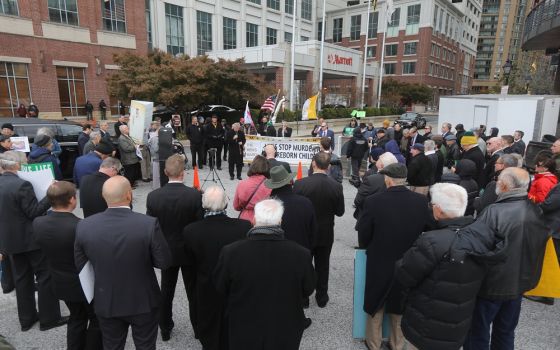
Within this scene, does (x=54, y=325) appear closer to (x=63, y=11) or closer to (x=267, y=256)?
(x=267, y=256)

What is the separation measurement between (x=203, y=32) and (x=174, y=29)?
10.8ft

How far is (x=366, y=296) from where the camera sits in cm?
343

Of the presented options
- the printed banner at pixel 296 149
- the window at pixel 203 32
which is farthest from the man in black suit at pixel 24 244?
the window at pixel 203 32

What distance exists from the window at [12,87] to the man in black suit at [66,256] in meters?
25.6

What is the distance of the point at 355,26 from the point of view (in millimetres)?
61719

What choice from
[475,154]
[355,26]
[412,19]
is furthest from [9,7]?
[412,19]

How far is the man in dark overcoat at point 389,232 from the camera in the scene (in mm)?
3182

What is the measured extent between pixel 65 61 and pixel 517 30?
393 feet

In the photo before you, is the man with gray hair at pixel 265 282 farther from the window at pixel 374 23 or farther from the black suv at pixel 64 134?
the window at pixel 374 23

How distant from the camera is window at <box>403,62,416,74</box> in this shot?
5859 centimetres

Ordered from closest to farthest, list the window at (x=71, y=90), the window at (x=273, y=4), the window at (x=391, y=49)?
the window at (x=71, y=90) < the window at (x=273, y=4) < the window at (x=391, y=49)

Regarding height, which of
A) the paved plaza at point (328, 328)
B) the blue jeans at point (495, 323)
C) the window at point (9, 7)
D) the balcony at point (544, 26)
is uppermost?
the window at point (9, 7)

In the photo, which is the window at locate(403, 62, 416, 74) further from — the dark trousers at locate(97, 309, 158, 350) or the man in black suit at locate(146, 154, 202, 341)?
the dark trousers at locate(97, 309, 158, 350)

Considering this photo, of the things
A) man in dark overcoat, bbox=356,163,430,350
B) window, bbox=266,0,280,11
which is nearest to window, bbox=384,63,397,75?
window, bbox=266,0,280,11
